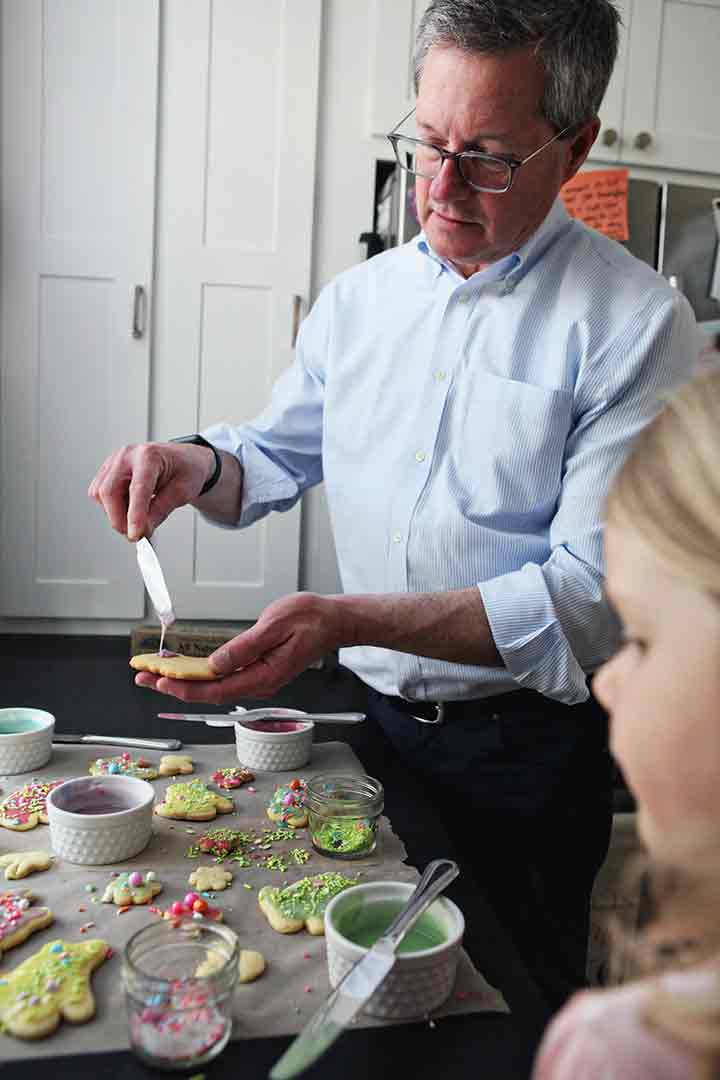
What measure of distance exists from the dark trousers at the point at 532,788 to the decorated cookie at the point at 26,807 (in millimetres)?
473

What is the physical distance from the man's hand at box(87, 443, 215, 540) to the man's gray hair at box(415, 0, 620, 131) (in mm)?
625

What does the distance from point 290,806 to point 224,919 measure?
9.2 inches

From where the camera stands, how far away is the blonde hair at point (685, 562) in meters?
0.42

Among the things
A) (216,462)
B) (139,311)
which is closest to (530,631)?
(216,462)

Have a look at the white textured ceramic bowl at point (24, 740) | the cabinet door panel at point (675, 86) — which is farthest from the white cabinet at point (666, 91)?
the white textured ceramic bowl at point (24, 740)

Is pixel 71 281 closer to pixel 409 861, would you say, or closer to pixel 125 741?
pixel 125 741

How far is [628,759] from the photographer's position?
0.47 m

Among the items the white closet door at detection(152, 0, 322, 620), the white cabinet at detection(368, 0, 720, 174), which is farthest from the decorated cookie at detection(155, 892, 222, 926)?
the white cabinet at detection(368, 0, 720, 174)

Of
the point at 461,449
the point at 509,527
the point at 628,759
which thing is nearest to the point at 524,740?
the point at 509,527

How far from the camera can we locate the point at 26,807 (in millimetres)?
1067

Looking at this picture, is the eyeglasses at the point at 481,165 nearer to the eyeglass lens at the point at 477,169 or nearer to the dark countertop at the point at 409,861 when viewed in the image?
the eyeglass lens at the point at 477,169

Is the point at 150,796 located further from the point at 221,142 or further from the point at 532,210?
the point at 221,142

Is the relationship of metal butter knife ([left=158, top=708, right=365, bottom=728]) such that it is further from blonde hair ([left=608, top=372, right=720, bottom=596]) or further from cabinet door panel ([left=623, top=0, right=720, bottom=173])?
cabinet door panel ([left=623, top=0, right=720, bottom=173])

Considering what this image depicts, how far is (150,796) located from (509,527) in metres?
0.61
